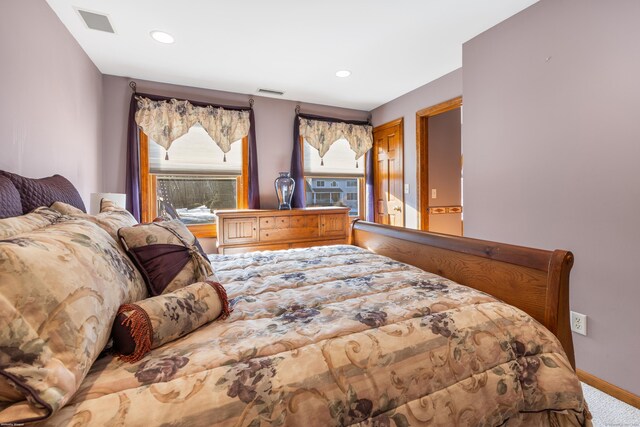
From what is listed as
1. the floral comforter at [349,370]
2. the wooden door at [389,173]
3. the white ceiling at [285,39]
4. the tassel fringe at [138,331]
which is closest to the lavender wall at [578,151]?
the white ceiling at [285,39]

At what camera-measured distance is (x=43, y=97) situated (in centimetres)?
212

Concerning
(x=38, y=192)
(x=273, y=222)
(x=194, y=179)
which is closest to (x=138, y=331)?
(x=38, y=192)

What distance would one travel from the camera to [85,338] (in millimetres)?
718

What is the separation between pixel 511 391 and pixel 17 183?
2.21 metres

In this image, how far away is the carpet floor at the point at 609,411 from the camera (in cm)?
163

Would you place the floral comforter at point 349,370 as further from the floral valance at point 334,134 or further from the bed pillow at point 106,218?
the floral valance at point 334,134

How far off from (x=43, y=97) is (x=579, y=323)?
3.96 meters

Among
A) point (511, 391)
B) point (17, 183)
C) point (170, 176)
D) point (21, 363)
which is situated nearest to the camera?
point (21, 363)

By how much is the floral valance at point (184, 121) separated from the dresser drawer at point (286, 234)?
4.04 feet

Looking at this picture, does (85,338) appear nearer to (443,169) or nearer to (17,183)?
(17,183)

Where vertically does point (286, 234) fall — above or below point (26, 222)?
below

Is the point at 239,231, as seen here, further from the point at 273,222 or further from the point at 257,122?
the point at 257,122

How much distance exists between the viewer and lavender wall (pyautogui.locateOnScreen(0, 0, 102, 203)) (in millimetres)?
1762

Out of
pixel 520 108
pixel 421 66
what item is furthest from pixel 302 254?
pixel 421 66
